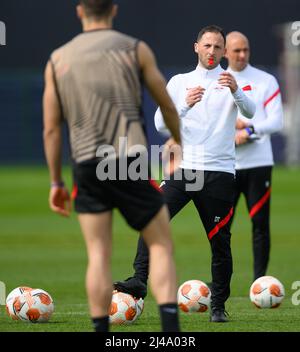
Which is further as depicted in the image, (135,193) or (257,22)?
(257,22)

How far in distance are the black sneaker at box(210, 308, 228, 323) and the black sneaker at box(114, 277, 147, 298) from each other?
0.70 m

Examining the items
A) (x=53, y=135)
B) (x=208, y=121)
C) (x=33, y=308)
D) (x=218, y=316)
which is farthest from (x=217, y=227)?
(x=53, y=135)

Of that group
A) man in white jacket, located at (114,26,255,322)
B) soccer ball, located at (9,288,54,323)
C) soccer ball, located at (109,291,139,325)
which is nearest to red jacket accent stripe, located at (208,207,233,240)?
man in white jacket, located at (114,26,255,322)

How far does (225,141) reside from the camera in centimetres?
986

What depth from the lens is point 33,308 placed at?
31.5 feet

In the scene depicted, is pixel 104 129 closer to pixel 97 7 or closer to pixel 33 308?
pixel 97 7

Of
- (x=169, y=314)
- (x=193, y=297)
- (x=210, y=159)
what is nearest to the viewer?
(x=169, y=314)

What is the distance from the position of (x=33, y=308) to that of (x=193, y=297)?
1.68 meters

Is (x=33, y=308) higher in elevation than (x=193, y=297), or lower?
higher

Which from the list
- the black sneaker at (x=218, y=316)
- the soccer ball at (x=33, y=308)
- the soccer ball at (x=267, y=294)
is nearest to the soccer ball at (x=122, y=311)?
the soccer ball at (x=33, y=308)

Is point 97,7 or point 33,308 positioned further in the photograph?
point 33,308
